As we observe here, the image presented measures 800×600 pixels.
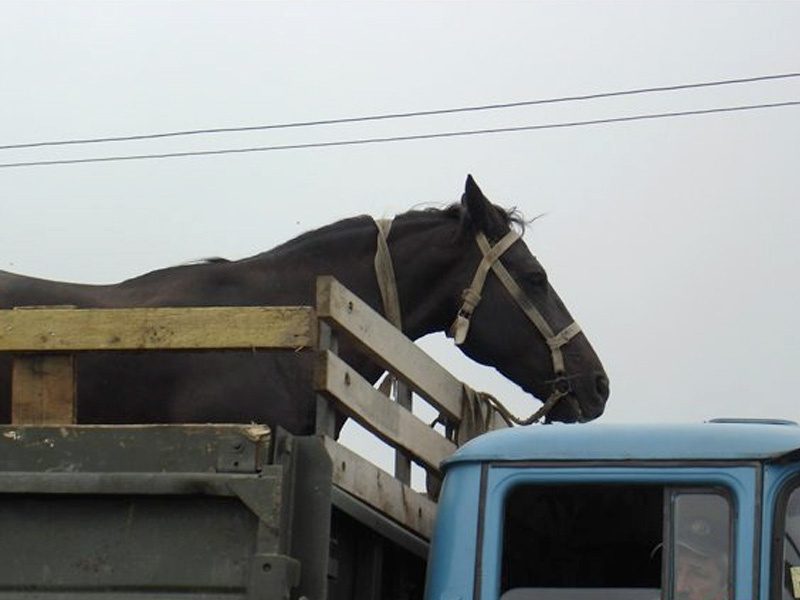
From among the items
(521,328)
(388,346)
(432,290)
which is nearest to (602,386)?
(521,328)

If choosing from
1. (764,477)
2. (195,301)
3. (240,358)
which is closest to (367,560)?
(764,477)

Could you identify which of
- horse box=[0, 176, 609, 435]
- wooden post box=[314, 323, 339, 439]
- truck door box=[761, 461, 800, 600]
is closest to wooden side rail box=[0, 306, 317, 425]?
wooden post box=[314, 323, 339, 439]

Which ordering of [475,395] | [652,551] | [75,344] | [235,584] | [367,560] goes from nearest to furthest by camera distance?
1. [235,584]
2. [652,551]
3. [75,344]
4. [367,560]
5. [475,395]

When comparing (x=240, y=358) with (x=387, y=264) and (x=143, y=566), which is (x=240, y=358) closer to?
(x=387, y=264)

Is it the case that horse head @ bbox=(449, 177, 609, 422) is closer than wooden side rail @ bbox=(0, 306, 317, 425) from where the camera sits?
No

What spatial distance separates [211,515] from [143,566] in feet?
0.68

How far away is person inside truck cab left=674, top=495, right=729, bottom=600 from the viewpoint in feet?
12.9

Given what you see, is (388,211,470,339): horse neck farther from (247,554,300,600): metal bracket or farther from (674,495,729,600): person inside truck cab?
(247,554,300,600): metal bracket

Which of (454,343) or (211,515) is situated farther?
(454,343)

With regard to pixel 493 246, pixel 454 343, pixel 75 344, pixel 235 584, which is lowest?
pixel 235 584

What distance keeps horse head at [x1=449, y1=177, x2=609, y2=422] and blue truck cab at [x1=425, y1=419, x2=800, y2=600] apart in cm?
317

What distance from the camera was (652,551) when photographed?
4145 millimetres

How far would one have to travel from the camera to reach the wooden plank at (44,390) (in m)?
4.51

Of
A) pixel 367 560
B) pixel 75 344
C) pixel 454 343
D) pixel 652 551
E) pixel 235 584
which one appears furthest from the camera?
pixel 454 343
